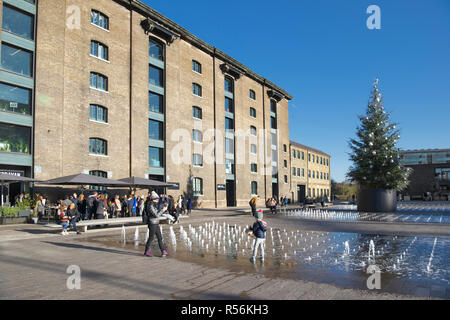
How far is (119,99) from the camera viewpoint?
29.1 m

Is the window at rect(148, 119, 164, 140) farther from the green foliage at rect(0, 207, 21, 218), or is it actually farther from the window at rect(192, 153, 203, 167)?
the green foliage at rect(0, 207, 21, 218)

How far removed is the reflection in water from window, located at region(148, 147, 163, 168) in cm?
1899

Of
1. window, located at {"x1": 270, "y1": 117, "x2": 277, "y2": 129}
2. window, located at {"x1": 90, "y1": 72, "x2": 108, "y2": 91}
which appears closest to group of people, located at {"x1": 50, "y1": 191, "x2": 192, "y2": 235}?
window, located at {"x1": 90, "y1": 72, "x2": 108, "y2": 91}

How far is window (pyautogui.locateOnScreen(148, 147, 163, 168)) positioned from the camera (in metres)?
32.2

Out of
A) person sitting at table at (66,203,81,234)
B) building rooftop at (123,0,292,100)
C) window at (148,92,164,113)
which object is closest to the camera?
person sitting at table at (66,203,81,234)

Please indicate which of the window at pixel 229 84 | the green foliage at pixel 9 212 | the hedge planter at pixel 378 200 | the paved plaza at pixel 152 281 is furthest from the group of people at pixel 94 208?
the window at pixel 229 84

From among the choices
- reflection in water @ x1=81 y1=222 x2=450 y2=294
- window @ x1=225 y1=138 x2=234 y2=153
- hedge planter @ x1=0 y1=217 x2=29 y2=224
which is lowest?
reflection in water @ x1=81 y1=222 x2=450 y2=294

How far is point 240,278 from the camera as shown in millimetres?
6891

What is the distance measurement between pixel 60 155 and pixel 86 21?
1137 cm

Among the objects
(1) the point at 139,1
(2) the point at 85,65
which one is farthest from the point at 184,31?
(2) the point at 85,65

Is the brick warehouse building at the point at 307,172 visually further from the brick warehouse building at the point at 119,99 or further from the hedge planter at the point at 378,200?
the hedge planter at the point at 378,200

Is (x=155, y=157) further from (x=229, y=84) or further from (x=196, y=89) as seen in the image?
(x=229, y=84)

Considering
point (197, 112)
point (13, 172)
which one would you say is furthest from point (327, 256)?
point (197, 112)

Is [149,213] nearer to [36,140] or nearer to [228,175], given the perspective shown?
[36,140]
